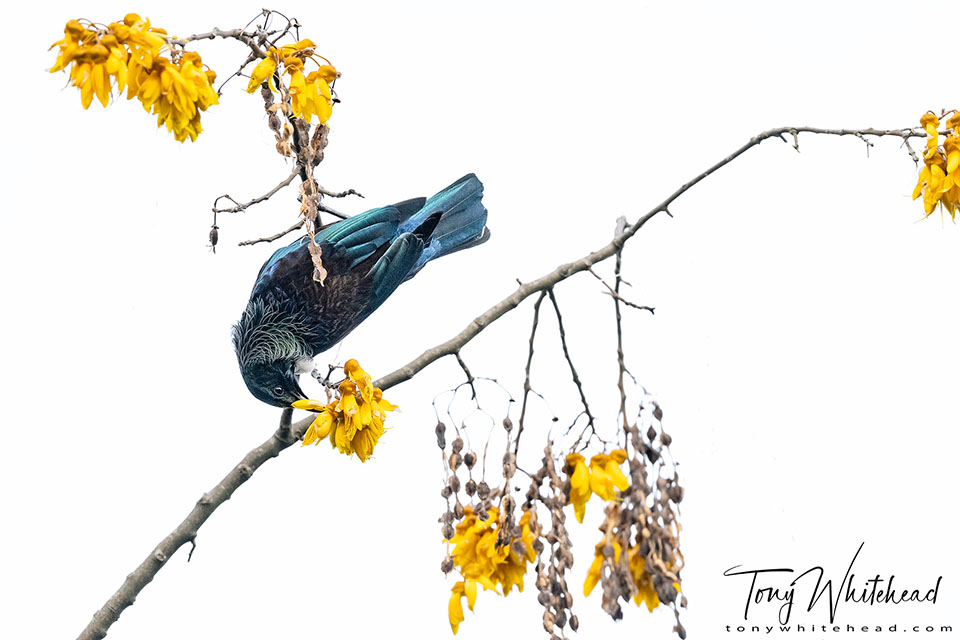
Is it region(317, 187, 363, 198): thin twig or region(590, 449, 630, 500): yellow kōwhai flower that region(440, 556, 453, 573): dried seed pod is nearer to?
region(590, 449, 630, 500): yellow kōwhai flower

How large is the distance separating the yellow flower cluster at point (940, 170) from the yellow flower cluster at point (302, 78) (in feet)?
4.69

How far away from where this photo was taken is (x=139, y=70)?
2.42 meters

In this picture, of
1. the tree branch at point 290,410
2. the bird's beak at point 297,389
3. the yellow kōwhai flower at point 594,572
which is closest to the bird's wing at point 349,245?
the bird's beak at point 297,389

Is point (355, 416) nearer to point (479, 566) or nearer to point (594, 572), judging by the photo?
point (479, 566)

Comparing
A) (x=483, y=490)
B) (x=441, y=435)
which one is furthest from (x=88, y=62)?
(x=483, y=490)

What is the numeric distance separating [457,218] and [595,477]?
2.00 metres

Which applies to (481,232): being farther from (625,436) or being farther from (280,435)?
(625,436)

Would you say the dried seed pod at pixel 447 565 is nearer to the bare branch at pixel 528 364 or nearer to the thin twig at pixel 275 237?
the bare branch at pixel 528 364

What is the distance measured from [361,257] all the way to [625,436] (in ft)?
5.45

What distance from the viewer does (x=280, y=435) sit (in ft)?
10.3

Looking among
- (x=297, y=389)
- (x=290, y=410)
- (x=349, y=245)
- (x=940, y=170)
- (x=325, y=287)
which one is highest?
(x=349, y=245)

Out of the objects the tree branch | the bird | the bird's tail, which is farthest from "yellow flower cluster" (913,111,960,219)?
the bird's tail

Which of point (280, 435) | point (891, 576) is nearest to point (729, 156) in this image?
point (280, 435)

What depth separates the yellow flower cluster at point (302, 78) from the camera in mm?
2549
